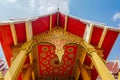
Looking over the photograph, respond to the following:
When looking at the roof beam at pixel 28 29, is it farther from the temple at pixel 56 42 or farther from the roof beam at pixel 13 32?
the roof beam at pixel 13 32

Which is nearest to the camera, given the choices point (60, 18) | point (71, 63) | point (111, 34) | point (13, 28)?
point (13, 28)

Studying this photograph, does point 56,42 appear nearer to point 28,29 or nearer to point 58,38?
point 58,38

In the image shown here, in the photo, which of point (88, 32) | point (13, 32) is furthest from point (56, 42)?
point (13, 32)

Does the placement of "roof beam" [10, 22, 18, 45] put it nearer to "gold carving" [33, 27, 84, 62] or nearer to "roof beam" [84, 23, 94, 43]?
"gold carving" [33, 27, 84, 62]

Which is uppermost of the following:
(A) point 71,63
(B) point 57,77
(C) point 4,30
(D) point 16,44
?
(C) point 4,30

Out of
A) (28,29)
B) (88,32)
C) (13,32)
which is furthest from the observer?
(88,32)

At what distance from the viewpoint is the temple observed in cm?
759

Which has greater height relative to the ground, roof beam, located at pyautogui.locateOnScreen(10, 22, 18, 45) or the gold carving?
roof beam, located at pyautogui.locateOnScreen(10, 22, 18, 45)

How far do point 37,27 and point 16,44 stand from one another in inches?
43.3

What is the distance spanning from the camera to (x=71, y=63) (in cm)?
972

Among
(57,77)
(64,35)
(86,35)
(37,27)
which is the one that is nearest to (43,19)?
(37,27)

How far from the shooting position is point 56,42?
8.10m

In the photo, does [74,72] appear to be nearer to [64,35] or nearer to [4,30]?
[64,35]

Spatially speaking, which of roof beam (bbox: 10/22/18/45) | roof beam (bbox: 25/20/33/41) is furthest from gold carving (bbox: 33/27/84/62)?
roof beam (bbox: 10/22/18/45)
